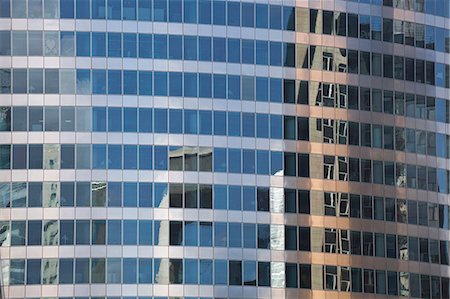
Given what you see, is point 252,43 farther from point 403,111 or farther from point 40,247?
point 40,247

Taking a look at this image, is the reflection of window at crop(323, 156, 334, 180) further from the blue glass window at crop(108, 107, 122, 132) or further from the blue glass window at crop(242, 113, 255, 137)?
the blue glass window at crop(108, 107, 122, 132)

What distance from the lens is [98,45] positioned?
111 metres

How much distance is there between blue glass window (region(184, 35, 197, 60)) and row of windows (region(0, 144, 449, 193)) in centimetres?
714

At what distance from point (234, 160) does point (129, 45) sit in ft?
39.0

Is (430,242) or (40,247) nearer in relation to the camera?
(40,247)

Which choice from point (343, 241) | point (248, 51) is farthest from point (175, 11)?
point (343, 241)

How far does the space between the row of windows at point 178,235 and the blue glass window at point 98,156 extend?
4.23m

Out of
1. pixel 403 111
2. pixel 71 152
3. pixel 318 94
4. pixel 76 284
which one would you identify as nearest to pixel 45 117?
pixel 71 152

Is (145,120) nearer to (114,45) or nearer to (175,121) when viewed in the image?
(175,121)

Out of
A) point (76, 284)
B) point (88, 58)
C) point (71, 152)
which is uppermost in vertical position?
point (88, 58)

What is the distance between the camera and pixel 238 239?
110 meters

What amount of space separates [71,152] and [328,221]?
20.7 meters

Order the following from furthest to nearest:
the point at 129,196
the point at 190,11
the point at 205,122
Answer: the point at 190,11, the point at 205,122, the point at 129,196

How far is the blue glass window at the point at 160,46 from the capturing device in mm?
111562
